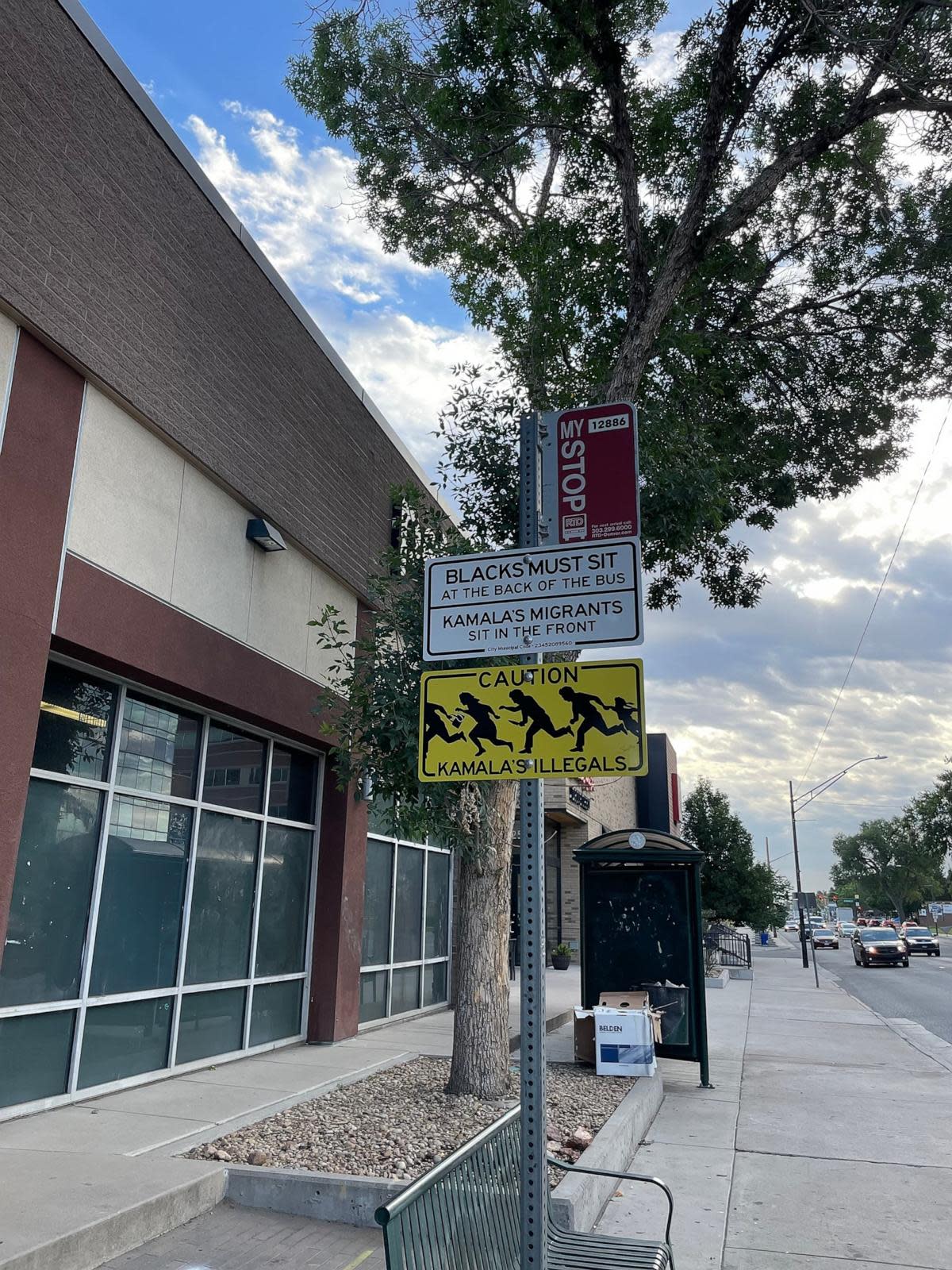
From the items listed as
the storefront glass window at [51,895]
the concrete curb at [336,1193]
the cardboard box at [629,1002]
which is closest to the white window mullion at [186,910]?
the storefront glass window at [51,895]

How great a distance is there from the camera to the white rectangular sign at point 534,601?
2959 millimetres

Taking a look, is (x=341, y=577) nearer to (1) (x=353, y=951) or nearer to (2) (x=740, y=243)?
(1) (x=353, y=951)

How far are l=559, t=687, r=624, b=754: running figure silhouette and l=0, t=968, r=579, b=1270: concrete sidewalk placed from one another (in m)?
3.41

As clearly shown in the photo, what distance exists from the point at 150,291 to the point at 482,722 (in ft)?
21.9

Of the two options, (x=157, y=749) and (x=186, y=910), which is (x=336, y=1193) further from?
(x=157, y=749)

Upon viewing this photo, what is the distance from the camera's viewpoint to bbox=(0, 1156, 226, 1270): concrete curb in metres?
4.13

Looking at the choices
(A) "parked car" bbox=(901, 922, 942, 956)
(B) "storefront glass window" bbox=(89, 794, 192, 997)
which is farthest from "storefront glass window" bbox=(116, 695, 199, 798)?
(A) "parked car" bbox=(901, 922, 942, 956)

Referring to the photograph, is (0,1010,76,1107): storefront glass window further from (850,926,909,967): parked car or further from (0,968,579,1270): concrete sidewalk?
(850,926,909,967): parked car

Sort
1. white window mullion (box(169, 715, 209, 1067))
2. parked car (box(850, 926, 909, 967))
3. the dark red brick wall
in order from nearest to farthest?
the dark red brick wall, white window mullion (box(169, 715, 209, 1067)), parked car (box(850, 926, 909, 967))

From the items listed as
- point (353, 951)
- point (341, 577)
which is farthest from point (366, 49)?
point (353, 951)

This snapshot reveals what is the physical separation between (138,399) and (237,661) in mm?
2707

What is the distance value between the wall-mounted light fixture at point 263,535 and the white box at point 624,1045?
18.9ft

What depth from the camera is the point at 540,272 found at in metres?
11.5

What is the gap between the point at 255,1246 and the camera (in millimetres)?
4820
